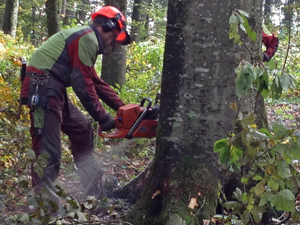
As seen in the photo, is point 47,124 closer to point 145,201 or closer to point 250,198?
point 145,201

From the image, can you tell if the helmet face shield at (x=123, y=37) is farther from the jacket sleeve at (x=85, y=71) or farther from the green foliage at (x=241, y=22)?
the green foliage at (x=241, y=22)

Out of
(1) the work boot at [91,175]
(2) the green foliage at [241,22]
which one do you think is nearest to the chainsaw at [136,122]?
(1) the work boot at [91,175]

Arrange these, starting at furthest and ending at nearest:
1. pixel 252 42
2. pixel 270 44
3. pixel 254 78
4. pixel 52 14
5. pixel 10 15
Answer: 1. pixel 10 15
2. pixel 52 14
3. pixel 270 44
4. pixel 252 42
5. pixel 254 78

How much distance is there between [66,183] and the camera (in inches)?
187

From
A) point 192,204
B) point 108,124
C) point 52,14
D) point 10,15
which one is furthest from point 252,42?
point 10,15

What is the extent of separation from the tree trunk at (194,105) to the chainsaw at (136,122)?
71 cm

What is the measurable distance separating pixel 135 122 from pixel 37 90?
39.8 inches

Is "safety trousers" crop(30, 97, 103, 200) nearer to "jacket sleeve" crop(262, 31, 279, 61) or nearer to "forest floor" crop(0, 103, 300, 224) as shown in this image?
"forest floor" crop(0, 103, 300, 224)

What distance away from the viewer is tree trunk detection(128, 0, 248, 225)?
2705mm

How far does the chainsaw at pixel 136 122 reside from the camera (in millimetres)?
3592

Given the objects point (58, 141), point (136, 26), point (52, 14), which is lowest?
point (58, 141)

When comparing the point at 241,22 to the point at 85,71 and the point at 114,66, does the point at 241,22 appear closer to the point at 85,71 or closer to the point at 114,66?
the point at 85,71

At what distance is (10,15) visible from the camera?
12.3 metres

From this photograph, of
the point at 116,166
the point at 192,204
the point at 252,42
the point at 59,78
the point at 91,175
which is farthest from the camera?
the point at 116,166
